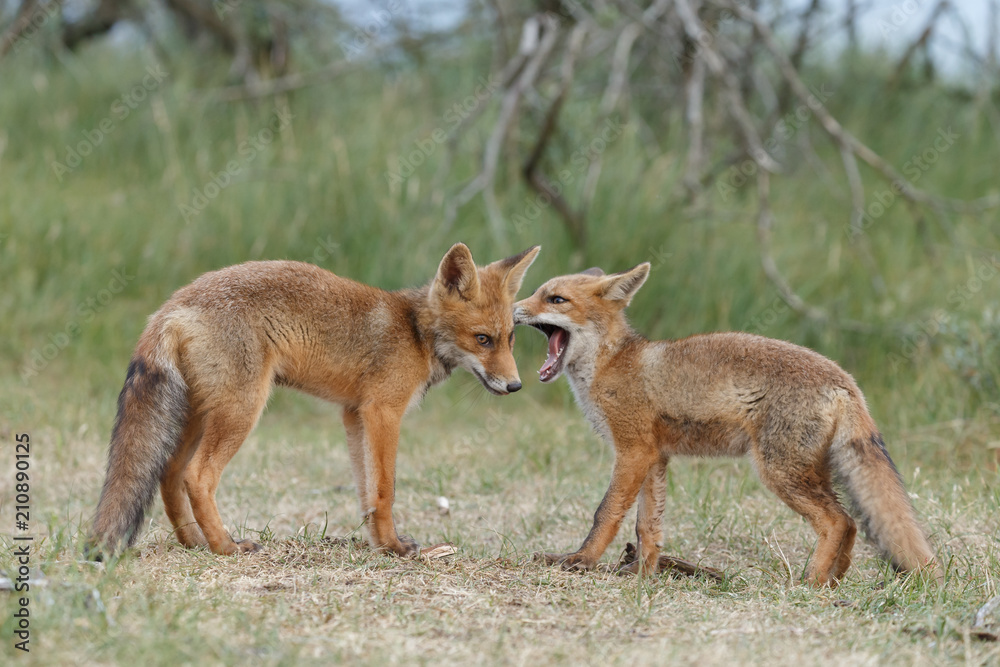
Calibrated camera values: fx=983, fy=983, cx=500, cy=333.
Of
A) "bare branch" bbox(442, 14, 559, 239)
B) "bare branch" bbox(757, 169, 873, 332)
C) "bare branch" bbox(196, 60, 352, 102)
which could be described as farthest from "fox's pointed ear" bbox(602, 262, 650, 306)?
"bare branch" bbox(196, 60, 352, 102)

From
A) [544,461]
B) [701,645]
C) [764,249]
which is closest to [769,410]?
[701,645]

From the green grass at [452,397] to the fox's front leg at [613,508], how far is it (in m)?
0.23

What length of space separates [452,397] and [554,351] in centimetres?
298

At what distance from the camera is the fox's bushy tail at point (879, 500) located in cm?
379

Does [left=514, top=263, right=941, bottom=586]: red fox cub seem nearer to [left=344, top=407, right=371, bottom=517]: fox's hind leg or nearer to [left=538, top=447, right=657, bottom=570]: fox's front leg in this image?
[left=538, top=447, right=657, bottom=570]: fox's front leg

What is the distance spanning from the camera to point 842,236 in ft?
30.0

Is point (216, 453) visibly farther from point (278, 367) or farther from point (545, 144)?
point (545, 144)

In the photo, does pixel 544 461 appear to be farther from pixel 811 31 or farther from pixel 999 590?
pixel 811 31

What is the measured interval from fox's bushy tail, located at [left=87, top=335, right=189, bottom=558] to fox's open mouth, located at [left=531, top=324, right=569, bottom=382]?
5.57 feet

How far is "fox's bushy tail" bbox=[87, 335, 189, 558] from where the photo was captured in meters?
3.67

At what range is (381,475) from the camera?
427 centimetres

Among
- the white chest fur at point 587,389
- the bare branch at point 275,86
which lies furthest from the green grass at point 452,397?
the white chest fur at point 587,389

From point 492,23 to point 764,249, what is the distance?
4768 mm

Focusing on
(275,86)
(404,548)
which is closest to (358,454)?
(404,548)
